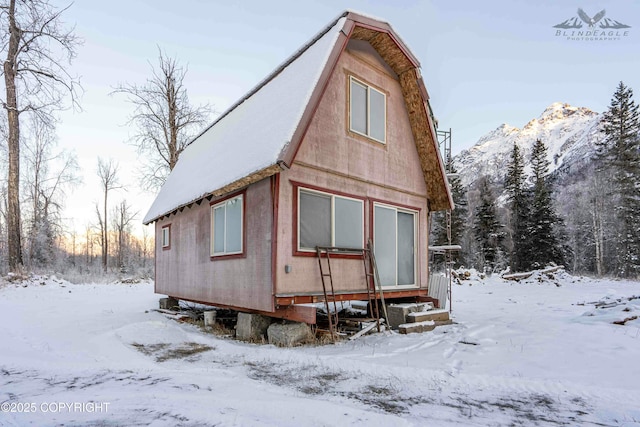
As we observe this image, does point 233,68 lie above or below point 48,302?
above

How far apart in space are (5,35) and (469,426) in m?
19.8

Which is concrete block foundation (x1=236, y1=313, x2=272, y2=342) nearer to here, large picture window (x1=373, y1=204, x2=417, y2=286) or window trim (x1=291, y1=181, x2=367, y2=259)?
window trim (x1=291, y1=181, x2=367, y2=259)

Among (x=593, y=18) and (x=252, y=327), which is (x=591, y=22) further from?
(x=252, y=327)

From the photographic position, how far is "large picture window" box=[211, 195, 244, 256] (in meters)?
7.37

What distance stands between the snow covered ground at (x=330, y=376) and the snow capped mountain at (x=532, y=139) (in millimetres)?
94691

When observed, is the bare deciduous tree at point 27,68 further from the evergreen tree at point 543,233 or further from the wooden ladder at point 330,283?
Result: the evergreen tree at point 543,233

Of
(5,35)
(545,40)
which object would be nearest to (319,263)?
(5,35)

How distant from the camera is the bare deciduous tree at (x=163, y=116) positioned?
2114 cm

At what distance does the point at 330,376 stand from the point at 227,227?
4172 mm

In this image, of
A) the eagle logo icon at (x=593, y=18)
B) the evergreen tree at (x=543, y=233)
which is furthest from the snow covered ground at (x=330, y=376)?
the eagle logo icon at (x=593, y=18)

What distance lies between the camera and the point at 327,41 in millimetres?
7203

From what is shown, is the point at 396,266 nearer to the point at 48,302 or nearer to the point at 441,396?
the point at 441,396

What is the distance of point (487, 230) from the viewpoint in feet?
103

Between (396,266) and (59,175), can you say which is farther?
(59,175)
